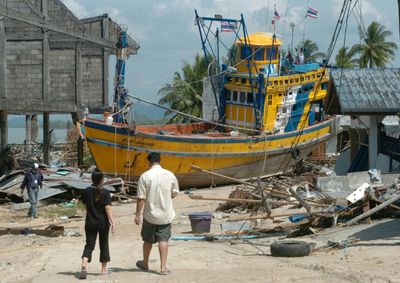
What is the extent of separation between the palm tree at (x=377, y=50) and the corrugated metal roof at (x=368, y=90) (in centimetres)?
3187

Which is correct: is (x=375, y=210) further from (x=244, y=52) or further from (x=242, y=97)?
(x=244, y=52)

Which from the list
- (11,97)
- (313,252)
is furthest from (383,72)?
(11,97)

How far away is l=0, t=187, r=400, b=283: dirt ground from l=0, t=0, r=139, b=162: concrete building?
14.1 m

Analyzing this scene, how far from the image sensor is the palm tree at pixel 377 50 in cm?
5335

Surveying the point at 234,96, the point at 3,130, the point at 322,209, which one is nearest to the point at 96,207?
the point at 322,209

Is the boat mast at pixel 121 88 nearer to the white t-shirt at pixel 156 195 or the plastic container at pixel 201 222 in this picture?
the plastic container at pixel 201 222

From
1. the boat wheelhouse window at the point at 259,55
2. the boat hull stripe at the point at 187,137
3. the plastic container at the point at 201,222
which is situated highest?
the boat wheelhouse window at the point at 259,55

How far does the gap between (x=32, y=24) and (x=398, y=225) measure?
18.0 meters

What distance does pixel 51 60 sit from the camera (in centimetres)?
3050

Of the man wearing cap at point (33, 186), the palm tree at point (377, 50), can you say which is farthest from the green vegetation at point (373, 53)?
the man wearing cap at point (33, 186)

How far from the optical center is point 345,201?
13.8 metres

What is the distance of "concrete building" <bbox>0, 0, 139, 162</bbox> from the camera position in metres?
27.1

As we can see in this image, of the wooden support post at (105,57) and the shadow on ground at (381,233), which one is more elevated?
the wooden support post at (105,57)

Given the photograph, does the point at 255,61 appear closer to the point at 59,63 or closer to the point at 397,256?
the point at 59,63
